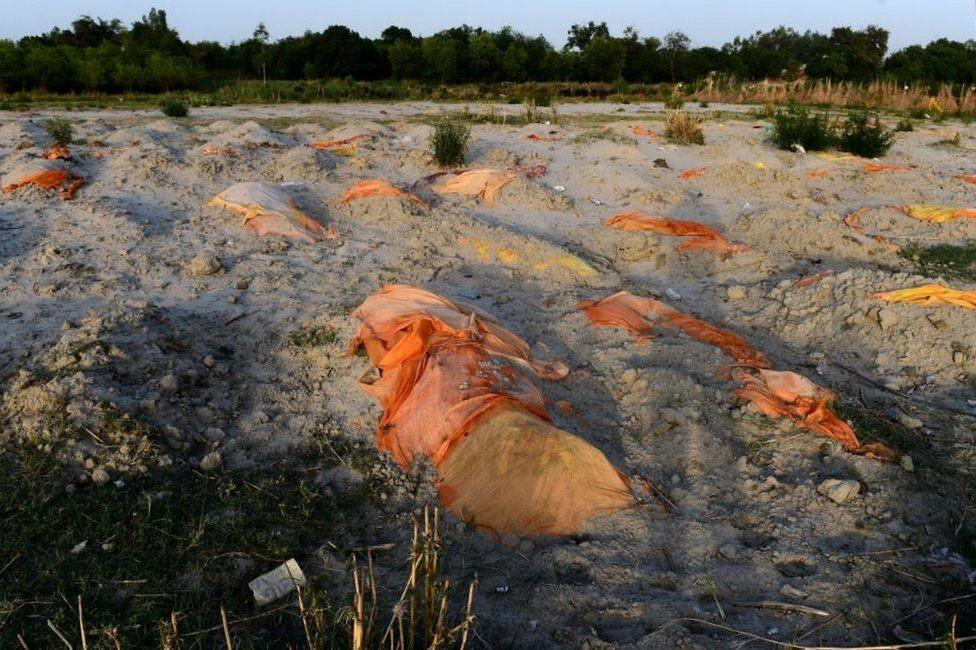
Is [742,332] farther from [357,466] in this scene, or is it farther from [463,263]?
[357,466]

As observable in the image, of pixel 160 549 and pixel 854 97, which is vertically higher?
pixel 854 97

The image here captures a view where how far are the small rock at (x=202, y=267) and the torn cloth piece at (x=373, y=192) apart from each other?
2.01 meters

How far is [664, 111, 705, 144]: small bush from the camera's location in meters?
11.1

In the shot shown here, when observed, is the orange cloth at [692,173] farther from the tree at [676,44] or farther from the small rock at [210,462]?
the tree at [676,44]

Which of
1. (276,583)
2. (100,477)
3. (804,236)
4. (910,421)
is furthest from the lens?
(804,236)

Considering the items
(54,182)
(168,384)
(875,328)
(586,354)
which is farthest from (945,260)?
(54,182)

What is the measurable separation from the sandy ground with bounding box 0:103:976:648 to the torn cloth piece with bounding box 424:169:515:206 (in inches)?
6.1

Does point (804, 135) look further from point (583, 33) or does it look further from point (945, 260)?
point (583, 33)

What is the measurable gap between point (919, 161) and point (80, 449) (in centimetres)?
1132

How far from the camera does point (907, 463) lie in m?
3.39

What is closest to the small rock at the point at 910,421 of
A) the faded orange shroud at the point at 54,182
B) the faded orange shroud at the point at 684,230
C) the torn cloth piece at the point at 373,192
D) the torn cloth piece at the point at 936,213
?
the faded orange shroud at the point at 684,230

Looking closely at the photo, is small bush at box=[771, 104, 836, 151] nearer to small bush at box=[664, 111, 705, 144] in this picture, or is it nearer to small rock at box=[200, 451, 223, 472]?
small bush at box=[664, 111, 705, 144]

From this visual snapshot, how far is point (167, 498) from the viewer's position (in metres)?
2.96

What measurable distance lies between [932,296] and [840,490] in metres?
2.50
